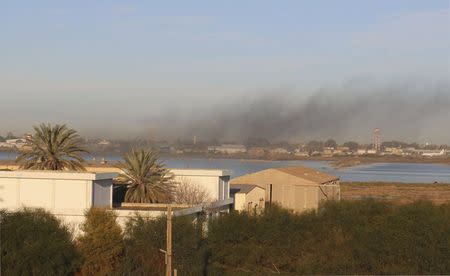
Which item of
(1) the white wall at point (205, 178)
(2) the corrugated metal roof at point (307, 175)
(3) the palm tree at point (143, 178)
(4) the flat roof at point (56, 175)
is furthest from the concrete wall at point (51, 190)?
(2) the corrugated metal roof at point (307, 175)

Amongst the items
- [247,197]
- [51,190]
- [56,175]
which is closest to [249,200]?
[247,197]

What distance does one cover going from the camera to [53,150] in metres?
35.7

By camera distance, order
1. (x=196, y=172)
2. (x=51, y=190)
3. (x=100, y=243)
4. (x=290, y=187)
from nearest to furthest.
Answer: (x=100, y=243)
(x=51, y=190)
(x=196, y=172)
(x=290, y=187)

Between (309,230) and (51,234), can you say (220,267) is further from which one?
(51,234)

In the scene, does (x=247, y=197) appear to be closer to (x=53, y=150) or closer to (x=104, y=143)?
(x=53, y=150)

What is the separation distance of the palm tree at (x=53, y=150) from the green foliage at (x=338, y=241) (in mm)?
8412

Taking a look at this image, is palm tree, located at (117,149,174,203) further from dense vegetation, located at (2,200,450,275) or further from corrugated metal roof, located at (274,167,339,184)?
corrugated metal roof, located at (274,167,339,184)

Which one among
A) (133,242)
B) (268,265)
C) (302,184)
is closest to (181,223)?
(133,242)

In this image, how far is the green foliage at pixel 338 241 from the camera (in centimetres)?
2972

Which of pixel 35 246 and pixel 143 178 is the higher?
pixel 143 178

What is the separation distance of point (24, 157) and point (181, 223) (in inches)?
401

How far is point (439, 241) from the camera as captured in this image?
29828 mm

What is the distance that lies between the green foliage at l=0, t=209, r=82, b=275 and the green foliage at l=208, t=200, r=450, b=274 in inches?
225

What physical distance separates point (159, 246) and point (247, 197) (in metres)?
14.5
